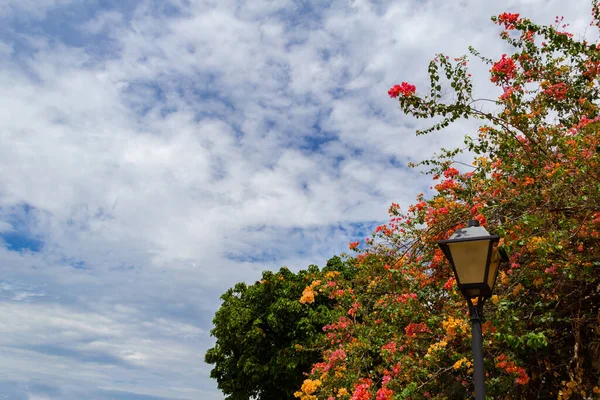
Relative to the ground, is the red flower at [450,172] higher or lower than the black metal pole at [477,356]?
higher

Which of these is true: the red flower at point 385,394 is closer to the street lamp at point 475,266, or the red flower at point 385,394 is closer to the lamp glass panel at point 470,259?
the street lamp at point 475,266

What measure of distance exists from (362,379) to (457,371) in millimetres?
1286

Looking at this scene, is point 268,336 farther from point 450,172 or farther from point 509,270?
point 509,270

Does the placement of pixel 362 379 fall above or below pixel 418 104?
below

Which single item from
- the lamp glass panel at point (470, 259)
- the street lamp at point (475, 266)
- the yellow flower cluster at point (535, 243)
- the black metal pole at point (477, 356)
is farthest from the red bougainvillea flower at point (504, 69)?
the black metal pole at point (477, 356)

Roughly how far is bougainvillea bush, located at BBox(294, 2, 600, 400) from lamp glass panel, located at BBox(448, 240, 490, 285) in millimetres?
1184

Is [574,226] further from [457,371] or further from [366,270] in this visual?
[366,270]

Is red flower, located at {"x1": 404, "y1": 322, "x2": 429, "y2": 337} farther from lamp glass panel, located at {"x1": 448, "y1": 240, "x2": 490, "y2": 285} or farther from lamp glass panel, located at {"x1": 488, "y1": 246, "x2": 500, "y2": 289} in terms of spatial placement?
lamp glass panel, located at {"x1": 448, "y1": 240, "x2": 490, "y2": 285}

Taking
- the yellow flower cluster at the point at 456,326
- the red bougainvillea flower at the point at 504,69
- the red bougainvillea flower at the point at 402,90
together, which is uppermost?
the red bougainvillea flower at the point at 504,69

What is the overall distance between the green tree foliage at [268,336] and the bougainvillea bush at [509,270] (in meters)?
8.44

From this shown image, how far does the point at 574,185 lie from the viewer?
5.64 metres

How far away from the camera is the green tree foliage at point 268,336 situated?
17203 mm

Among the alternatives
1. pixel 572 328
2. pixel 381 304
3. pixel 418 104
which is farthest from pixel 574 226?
pixel 381 304

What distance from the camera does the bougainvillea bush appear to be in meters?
5.41
